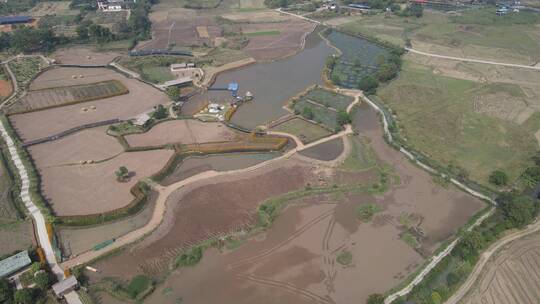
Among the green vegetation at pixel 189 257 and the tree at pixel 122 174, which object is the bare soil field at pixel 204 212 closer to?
the green vegetation at pixel 189 257

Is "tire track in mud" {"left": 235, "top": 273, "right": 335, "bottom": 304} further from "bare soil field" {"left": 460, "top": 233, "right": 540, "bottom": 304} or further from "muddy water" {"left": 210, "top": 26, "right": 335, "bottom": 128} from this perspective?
"muddy water" {"left": 210, "top": 26, "right": 335, "bottom": 128}

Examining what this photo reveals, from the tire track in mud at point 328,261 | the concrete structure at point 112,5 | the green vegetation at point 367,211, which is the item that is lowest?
the tire track in mud at point 328,261

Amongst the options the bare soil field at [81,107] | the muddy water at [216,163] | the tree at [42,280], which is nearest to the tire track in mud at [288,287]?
the tree at [42,280]

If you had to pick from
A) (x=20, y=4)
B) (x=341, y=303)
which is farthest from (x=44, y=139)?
(x=20, y=4)

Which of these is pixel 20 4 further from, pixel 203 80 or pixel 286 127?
pixel 286 127

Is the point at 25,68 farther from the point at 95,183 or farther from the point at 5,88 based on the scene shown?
the point at 95,183

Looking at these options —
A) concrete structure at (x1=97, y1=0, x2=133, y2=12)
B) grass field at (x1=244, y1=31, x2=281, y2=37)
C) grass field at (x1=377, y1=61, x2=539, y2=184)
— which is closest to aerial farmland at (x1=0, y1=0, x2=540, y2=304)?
grass field at (x1=377, y1=61, x2=539, y2=184)
